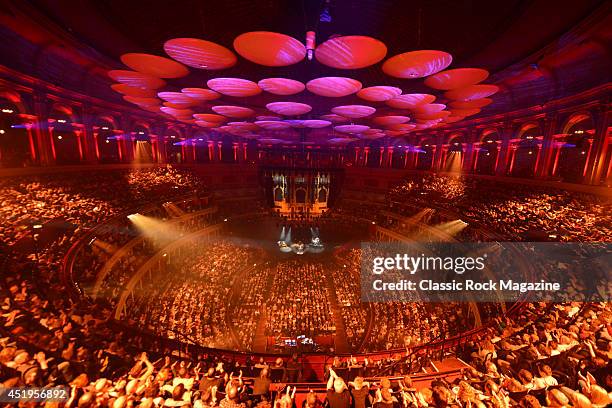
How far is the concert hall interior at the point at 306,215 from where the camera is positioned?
4.43m

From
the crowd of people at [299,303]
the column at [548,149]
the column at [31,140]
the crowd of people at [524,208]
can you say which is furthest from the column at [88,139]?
the column at [548,149]

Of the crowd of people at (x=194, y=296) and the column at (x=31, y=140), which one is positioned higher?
the column at (x=31, y=140)

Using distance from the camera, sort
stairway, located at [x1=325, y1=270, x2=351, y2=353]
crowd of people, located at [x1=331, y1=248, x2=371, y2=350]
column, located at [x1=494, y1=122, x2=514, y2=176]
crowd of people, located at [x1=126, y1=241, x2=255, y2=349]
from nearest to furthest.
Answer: crowd of people, located at [x1=126, y1=241, x2=255, y2=349], stairway, located at [x1=325, y1=270, x2=351, y2=353], crowd of people, located at [x1=331, y1=248, x2=371, y2=350], column, located at [x1=494, y1=122, x2=514, y2=176]

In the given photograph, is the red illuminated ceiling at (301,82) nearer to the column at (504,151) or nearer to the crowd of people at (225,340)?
the crowd of people at (225,340)

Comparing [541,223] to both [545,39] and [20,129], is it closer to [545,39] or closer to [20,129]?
[545,39]

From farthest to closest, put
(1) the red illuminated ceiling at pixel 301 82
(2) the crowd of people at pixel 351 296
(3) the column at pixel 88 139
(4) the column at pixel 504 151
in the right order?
1. (4) the column at pixel 504 151
2. (3) the column at pixel 88 139
3. (2) the crowd of people at pixel 351 296
4. (1) the red illuminated ceiling at pixel 301 82

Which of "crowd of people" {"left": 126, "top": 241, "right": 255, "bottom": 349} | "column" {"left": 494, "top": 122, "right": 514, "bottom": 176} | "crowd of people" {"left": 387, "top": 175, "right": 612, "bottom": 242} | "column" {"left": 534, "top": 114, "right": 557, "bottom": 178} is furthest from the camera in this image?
"column" {"left": 494, "top": 122, "right": 514, "bottom": 176}

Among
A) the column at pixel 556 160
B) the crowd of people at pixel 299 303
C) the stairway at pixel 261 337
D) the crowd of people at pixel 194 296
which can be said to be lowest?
the stairway at pixel 261 337

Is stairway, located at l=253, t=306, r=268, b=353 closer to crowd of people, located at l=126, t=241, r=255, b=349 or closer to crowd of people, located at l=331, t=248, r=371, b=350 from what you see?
crowd of people, located at l=126, t=241, r=255, b=349

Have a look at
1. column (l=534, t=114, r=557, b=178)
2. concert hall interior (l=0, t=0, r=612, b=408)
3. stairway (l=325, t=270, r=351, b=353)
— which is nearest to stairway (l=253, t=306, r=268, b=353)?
concert hall interior (l=0, t=0, r=612, b=408)

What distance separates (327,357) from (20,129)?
1922 cm

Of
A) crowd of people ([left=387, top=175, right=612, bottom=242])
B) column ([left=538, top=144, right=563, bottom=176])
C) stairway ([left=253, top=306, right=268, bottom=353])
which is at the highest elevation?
column ([left=538, top=144, right=563, bottom=176])

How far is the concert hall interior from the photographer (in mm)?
4430

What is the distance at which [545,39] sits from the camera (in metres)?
5.13
